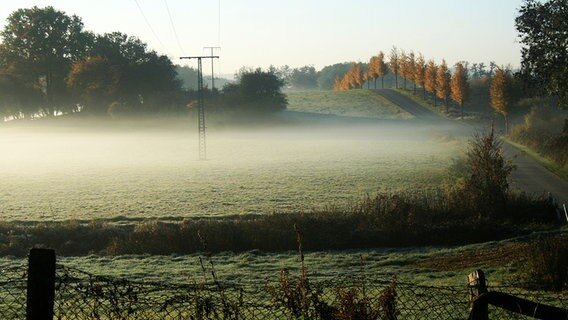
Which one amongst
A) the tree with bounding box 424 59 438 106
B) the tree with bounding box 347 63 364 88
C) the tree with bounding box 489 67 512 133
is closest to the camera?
the tree with bounding box 489 67 512 133

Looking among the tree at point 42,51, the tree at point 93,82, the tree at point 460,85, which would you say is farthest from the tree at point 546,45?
the tree at point 42,51

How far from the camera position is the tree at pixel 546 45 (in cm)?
4995

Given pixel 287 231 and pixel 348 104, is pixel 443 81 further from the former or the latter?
pixel 287 231

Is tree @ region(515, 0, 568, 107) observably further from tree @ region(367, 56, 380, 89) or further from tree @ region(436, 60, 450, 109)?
tree @ region(367, 56, 380, 89)

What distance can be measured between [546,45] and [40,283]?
53.4 m

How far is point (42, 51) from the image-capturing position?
134 meters

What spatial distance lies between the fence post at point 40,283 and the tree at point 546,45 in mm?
48441

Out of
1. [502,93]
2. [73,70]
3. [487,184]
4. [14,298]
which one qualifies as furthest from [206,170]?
[73,70]

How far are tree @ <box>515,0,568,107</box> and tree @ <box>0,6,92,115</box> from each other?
103 m


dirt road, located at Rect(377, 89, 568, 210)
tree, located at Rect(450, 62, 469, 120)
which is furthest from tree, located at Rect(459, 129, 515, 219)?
tree, located at Rect(450, 62, 469, 120)

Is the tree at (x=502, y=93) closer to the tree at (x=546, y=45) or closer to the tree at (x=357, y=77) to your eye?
the tree at (x=546, y=45)

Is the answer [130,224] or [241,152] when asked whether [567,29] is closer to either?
[130,224]

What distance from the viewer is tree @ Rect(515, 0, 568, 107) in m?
50.0

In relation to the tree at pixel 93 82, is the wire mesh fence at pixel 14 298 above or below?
below
